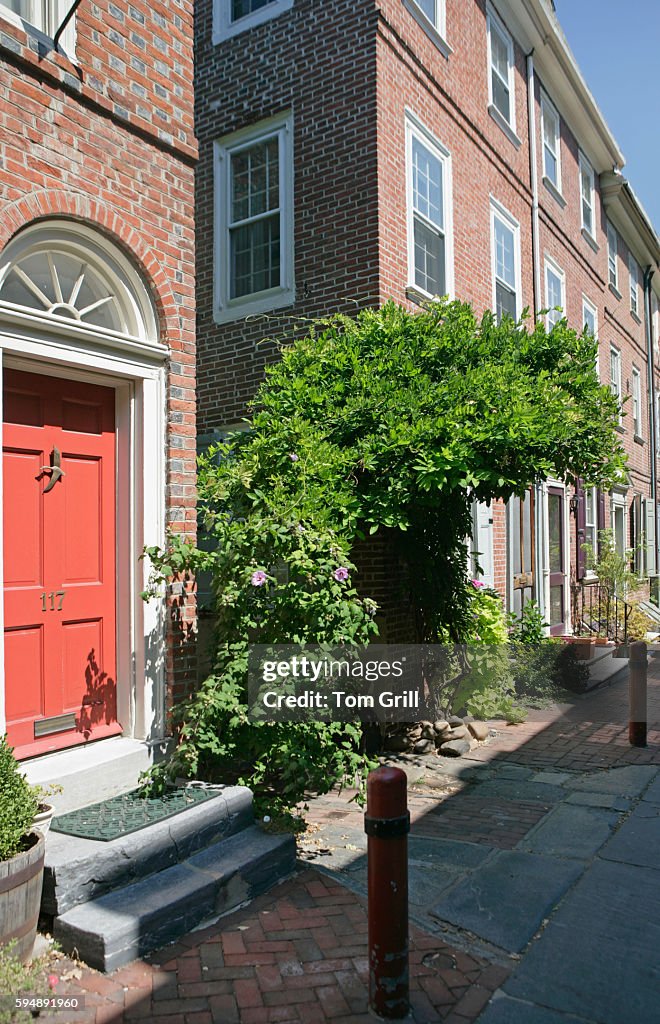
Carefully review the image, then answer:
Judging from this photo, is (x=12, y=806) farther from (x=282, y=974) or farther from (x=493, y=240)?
(x=493, y=240)

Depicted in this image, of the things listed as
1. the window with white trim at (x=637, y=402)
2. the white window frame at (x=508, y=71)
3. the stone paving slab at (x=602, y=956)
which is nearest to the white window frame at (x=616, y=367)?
the window with white trim at (x=637, y=402)

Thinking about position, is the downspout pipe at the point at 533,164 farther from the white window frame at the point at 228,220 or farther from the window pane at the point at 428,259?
the white window frame at the point at 228,220

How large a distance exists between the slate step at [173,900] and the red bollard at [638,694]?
3834 mm

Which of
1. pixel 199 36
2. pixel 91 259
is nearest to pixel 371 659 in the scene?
pixel 91 259

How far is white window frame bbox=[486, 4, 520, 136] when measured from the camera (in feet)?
35.5

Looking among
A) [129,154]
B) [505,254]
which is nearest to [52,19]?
[129,154]

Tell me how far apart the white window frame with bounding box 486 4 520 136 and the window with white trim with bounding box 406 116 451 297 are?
82.7 inches

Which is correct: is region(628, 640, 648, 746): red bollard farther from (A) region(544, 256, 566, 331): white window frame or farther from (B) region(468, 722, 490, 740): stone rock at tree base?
(A) region(544, 256, 566, 331): white window frame

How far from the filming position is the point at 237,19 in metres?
9.40

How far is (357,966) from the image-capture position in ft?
11.2

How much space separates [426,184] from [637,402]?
1229cm

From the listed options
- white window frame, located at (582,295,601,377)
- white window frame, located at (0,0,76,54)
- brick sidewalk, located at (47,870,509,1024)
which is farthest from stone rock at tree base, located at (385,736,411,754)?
white window frame, located at (582,295,601,377)

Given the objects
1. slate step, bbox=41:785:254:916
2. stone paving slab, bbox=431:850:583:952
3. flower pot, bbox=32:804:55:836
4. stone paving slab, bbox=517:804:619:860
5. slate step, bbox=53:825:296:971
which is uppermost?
flower pot, bbox=32:804:55:836

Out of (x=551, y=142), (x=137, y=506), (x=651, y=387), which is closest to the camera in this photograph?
(x=137, y=506)
